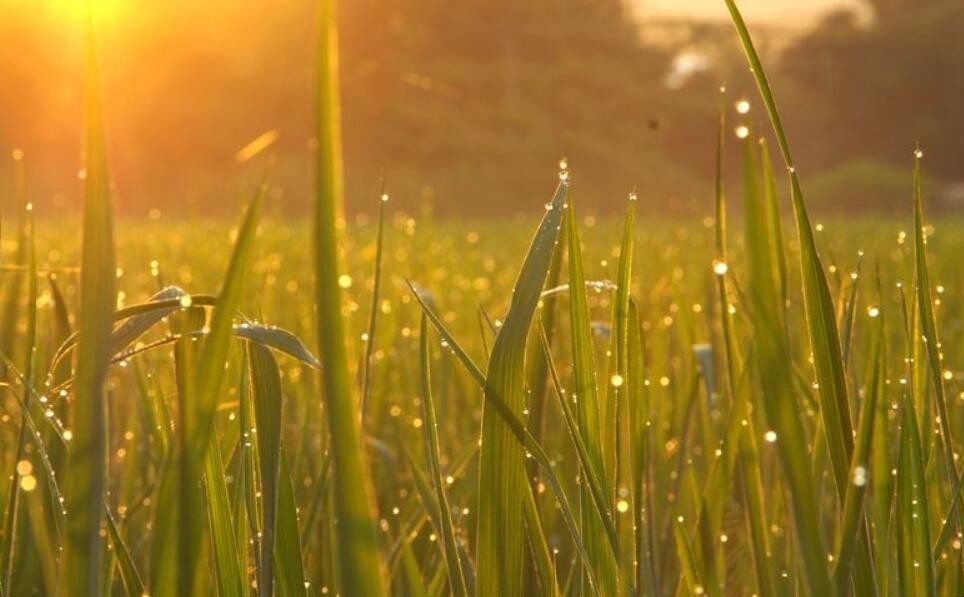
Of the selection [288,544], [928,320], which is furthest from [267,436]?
[928,320]

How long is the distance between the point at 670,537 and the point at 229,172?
21.1 m

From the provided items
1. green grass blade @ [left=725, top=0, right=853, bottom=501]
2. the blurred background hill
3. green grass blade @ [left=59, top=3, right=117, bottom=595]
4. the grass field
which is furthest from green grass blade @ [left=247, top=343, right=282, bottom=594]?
the blurred background hill

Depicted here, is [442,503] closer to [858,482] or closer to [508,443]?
[508,443]

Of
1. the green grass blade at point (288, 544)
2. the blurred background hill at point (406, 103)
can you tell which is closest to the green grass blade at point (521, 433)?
the green grass blade at point (288, 544)

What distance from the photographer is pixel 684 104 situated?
27406mm

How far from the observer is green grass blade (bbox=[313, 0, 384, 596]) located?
289 millimetres

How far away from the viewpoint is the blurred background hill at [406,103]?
2230cm

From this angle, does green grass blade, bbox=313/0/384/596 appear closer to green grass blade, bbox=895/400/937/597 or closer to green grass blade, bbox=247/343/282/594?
green grass blade, bbox=247/343/282/594

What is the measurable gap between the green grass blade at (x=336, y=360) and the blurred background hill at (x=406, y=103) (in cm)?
1923

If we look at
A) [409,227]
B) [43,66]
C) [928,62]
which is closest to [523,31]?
[43,66]

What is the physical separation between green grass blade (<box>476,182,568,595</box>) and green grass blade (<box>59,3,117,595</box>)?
0.18 m

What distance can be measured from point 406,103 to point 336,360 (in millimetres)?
24606

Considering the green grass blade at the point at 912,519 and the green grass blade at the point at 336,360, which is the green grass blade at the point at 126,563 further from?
the green grass blade at the point at 912,519

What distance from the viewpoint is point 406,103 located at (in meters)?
24.5
